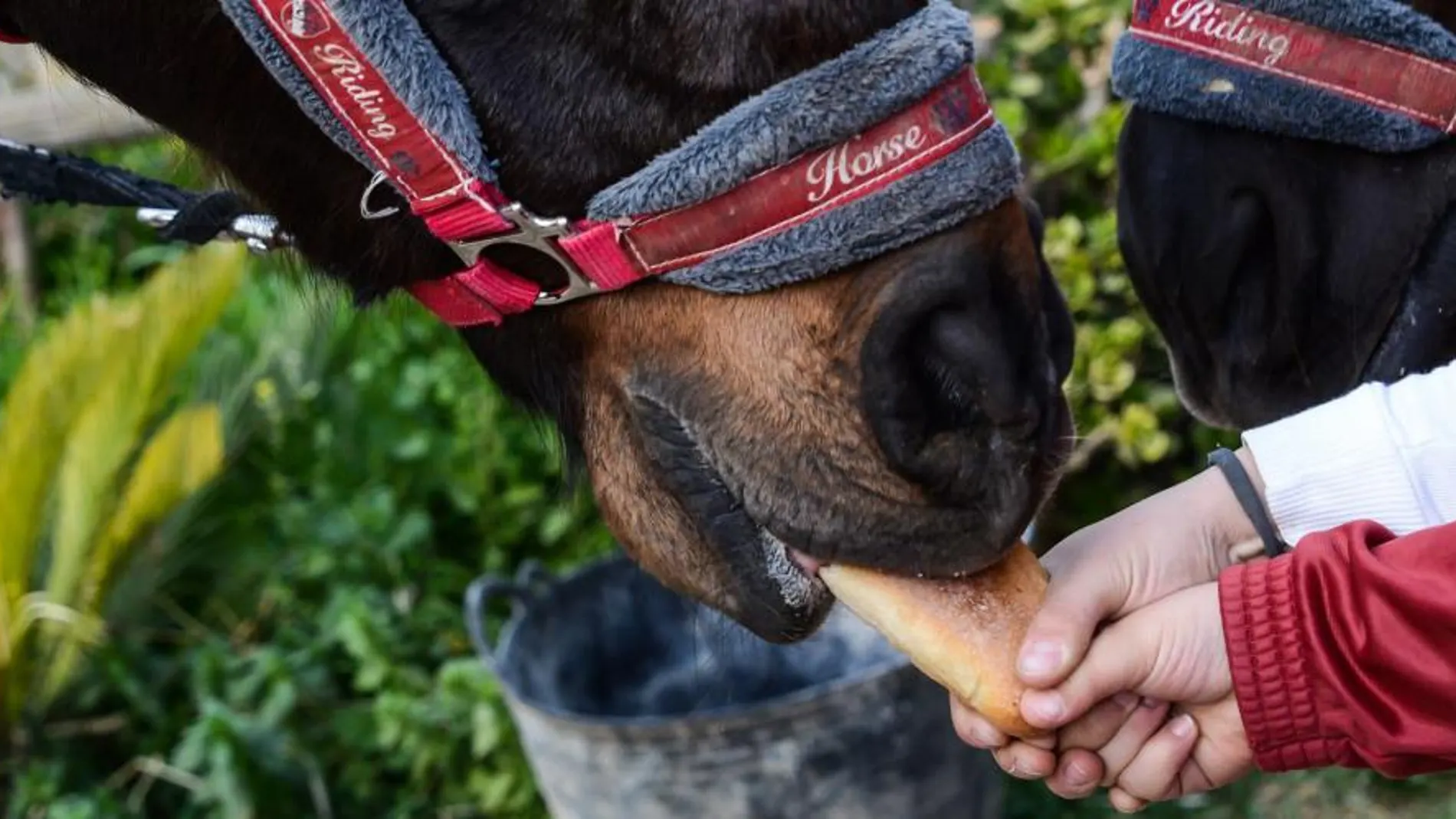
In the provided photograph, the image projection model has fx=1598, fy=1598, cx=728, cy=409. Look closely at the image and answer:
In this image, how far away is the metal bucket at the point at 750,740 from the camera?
86.4 inches

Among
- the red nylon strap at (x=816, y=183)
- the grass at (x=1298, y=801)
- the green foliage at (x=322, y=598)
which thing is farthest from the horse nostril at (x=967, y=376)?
the grass at (x=1298, y=801)

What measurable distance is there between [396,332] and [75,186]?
2.00 meters

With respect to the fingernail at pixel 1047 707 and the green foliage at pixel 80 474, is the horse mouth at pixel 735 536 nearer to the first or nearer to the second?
the fingernail at pixel 1047 707

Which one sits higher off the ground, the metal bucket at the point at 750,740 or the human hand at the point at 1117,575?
the human hand at the point at 1117,575

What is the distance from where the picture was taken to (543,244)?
1.25 metres

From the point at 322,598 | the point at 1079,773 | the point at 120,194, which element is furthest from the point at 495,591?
the point at 1079,773

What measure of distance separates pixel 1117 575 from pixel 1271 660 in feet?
0.48

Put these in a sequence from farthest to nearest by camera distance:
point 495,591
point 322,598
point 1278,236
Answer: point 322,598
point 495,591
point 1278,236

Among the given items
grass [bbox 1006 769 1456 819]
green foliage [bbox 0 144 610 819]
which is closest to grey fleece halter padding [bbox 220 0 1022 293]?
green foliage [bbox 0 144 610 819]

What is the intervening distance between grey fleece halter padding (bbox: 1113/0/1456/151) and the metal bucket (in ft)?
2.66

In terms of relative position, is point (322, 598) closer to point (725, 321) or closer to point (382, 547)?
point (382, 547)

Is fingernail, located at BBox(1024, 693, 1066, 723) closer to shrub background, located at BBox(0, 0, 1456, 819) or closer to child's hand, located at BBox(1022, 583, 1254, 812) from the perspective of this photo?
child's hand, located at BBox(1022, 583, 1254, 812)

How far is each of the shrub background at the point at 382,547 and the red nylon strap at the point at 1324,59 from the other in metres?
1.09

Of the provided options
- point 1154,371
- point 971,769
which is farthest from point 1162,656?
point 1154,371
